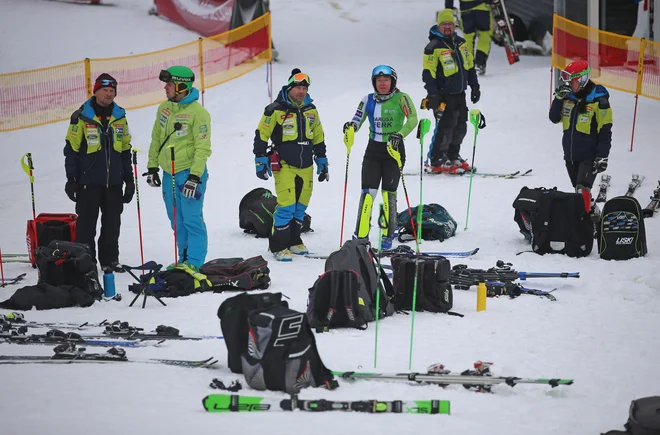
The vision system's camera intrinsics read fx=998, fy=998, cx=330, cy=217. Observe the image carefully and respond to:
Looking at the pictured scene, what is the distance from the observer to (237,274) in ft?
32.6

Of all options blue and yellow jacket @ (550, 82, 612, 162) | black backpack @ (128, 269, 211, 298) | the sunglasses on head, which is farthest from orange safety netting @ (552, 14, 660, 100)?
black backpack @ (128, 269, 211, 298)

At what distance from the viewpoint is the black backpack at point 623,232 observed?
35.1ft

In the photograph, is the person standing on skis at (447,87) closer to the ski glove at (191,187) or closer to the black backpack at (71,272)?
the ski glove at (191,187)

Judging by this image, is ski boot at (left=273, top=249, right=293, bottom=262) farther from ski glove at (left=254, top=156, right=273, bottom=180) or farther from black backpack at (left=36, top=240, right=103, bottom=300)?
black backpack at (left=36, top=240, right=103, bottom=300)

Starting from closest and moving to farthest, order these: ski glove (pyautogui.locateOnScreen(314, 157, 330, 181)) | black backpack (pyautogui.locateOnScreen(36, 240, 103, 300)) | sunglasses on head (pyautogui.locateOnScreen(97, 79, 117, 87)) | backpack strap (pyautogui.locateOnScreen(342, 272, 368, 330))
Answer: backpack strap (pyautogui.locateOnScreen(342, 272, 368, 330)) → black backpack (pyautogui.locateOnScreen(36, 240, 103, 300)) → sunglasses on head (pyautogui.locateOnScreen(97, 79, 117, 87)) → ski glove (pyautogui.locateOnScreen(314, 157, 330, 181))

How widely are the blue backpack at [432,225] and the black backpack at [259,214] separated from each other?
1264mm

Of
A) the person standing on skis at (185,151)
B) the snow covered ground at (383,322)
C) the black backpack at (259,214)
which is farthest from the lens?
the black backpack at (259,214)

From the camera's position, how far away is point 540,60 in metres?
22.5

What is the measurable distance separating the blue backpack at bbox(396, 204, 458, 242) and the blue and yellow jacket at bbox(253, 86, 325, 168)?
63.7 inches

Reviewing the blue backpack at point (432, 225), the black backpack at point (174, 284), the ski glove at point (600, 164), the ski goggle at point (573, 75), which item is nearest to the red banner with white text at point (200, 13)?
the blue backpack at point (432, 225)

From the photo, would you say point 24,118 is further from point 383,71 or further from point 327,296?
point 327,296

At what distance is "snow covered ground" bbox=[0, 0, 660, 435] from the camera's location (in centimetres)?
632

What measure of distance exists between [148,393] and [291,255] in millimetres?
4939

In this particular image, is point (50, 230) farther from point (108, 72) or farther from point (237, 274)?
point (108, 72)
